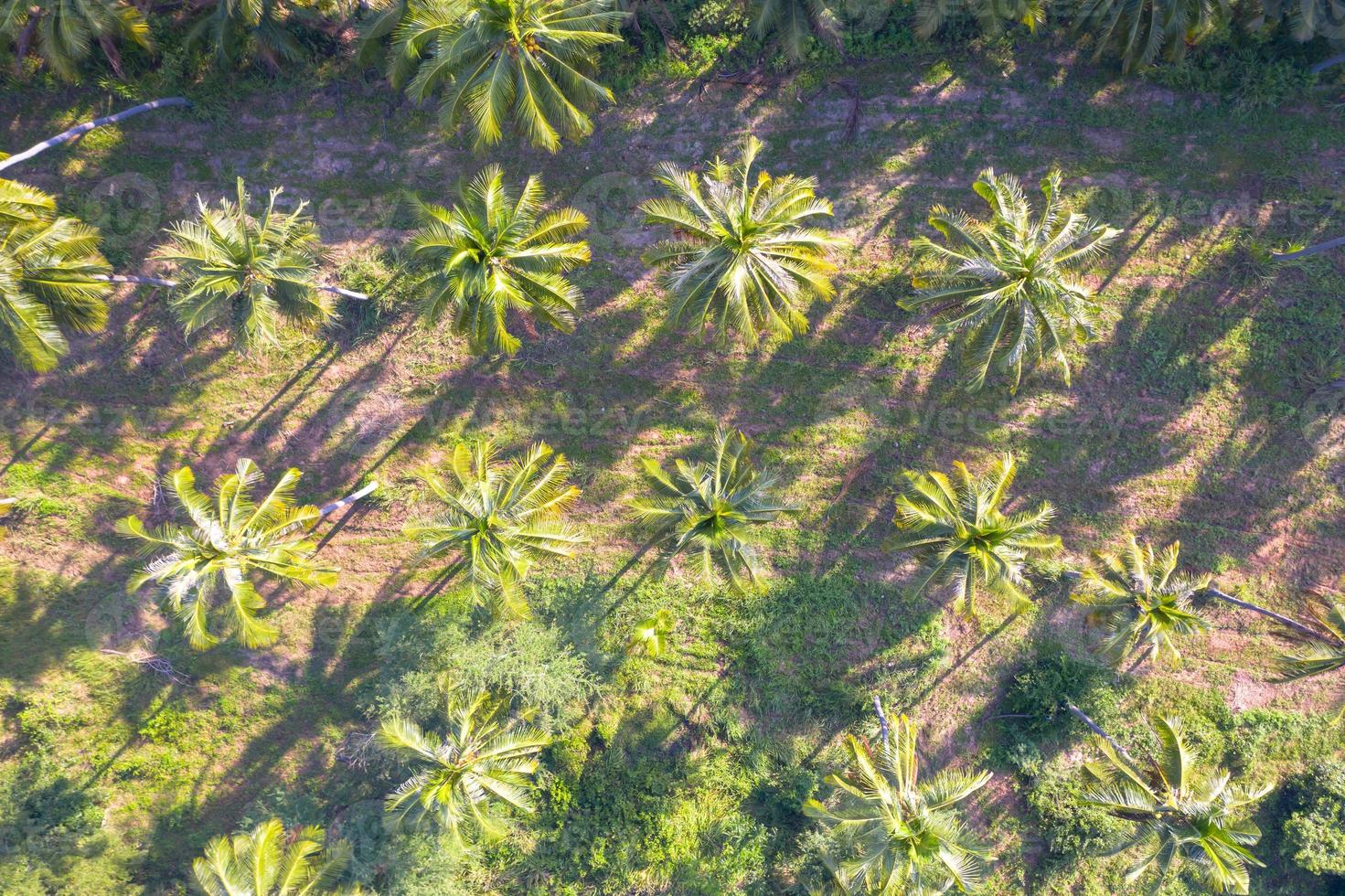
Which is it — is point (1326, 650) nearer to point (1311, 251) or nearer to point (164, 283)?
point (1311, 251)

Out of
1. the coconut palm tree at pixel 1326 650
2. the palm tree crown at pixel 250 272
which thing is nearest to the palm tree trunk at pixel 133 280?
the palm tree crown at pixel 250 272

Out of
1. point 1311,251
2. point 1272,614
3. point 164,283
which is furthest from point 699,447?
point 1311,251

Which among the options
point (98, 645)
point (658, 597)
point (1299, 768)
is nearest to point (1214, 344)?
point (1299, 768)

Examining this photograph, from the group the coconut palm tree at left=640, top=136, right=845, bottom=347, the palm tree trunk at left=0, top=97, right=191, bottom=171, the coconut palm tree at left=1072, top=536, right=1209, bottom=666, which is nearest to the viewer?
the coconut palm tree at left=640, top=136, right=845, bottom=347

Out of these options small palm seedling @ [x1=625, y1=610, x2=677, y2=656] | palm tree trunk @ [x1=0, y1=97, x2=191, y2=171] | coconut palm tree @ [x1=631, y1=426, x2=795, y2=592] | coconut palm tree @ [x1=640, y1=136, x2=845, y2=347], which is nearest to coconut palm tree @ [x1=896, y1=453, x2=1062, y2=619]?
coconut palm tree @ [x1=631, y1=426, x2=795, y2=592]

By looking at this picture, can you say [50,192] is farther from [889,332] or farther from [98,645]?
[889,332]

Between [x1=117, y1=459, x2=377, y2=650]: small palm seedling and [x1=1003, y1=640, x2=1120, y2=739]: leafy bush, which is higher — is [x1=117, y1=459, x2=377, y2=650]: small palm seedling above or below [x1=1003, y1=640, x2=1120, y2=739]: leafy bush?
above

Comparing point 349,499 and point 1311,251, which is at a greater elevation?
point 349,499

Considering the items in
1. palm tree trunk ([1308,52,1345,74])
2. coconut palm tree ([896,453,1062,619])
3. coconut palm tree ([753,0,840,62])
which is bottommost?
coconut palm tree ([896,453,1062,619])

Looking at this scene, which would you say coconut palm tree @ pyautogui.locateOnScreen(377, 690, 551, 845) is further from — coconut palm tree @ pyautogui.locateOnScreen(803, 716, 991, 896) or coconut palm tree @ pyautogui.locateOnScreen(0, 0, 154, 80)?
coconut palm tree @ pyautogui.locateOnScreen(0, 0, 154, 80)
